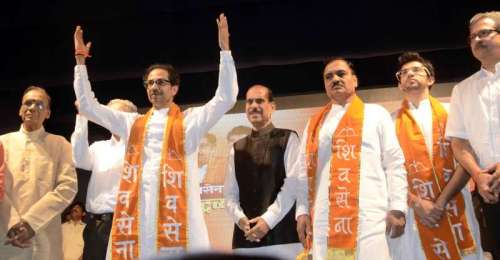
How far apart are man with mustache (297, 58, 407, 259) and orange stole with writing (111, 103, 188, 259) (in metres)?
0.63

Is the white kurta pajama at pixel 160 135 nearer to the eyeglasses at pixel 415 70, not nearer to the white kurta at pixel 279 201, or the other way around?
the white kurta at pixel 279 201

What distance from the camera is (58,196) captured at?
147 inches

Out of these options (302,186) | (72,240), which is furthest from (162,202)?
(72,240)

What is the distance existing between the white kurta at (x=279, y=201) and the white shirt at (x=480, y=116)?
89cm

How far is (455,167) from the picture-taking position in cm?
324

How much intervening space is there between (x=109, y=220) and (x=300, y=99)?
7.92 feet

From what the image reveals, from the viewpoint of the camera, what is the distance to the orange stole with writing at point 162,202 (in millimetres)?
3125

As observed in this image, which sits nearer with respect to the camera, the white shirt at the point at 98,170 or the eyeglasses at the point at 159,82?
the eyeglasses at the point at 159,82

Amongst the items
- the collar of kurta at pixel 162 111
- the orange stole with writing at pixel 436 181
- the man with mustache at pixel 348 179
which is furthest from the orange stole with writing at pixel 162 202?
the orange stole with writing at pixel 436 181

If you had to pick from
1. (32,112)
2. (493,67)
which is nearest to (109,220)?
(32,112)

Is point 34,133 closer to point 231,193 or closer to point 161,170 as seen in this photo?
point 161,170

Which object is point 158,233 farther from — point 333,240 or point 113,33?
point 113,33

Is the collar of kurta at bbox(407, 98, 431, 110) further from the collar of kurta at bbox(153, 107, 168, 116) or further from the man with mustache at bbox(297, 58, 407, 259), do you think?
the collar of kurta at bbox(153, 107, 168, 116)

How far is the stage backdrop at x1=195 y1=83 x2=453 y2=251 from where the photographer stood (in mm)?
5328
